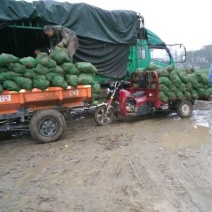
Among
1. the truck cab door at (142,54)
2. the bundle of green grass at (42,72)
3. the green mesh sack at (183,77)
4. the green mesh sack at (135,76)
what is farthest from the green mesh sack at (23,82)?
the truck cab door at (142,54)

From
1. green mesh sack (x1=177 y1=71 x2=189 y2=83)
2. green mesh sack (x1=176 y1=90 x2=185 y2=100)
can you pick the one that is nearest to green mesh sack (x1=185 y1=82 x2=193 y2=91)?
green mesh sack (x1=177 y1=71 x2=189 y2=83)

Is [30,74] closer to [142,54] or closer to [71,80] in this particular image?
[71,80]

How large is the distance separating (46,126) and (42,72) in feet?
3.82

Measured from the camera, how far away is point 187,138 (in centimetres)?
586

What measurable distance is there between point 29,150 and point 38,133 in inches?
16.6

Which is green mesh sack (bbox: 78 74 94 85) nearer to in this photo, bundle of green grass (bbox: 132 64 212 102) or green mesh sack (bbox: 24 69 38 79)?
green mesh sack (bbox: 24 69 38 79)

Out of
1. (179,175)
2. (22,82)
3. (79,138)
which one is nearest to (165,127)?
(79,138)

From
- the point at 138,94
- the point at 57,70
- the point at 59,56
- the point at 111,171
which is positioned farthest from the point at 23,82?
the point at 138,94

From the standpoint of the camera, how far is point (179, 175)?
3.88m

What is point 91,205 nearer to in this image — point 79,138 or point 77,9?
point 79,138

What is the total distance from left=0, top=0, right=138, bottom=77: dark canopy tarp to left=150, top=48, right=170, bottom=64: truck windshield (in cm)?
100

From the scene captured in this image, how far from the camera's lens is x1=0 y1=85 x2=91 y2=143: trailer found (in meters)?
5.42

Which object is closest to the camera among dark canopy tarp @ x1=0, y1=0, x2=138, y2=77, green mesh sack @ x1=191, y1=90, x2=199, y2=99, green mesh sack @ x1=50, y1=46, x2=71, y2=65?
green mesh sack @ x1=50, y1=46, x2=71, y2=65

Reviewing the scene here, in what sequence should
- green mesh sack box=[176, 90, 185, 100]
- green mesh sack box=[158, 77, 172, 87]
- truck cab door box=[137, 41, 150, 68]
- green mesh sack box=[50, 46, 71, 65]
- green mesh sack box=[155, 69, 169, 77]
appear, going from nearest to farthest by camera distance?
green mesh sack box=[50, 46, 71, 65]
green mesh sack box=[158, 77, 172, 87]
green mesh sack box=[155, 69, 169, 77]
green mesh sack box=[176, 90, 185, 100]
truck cab door box=[137, 41, 150, 68]
